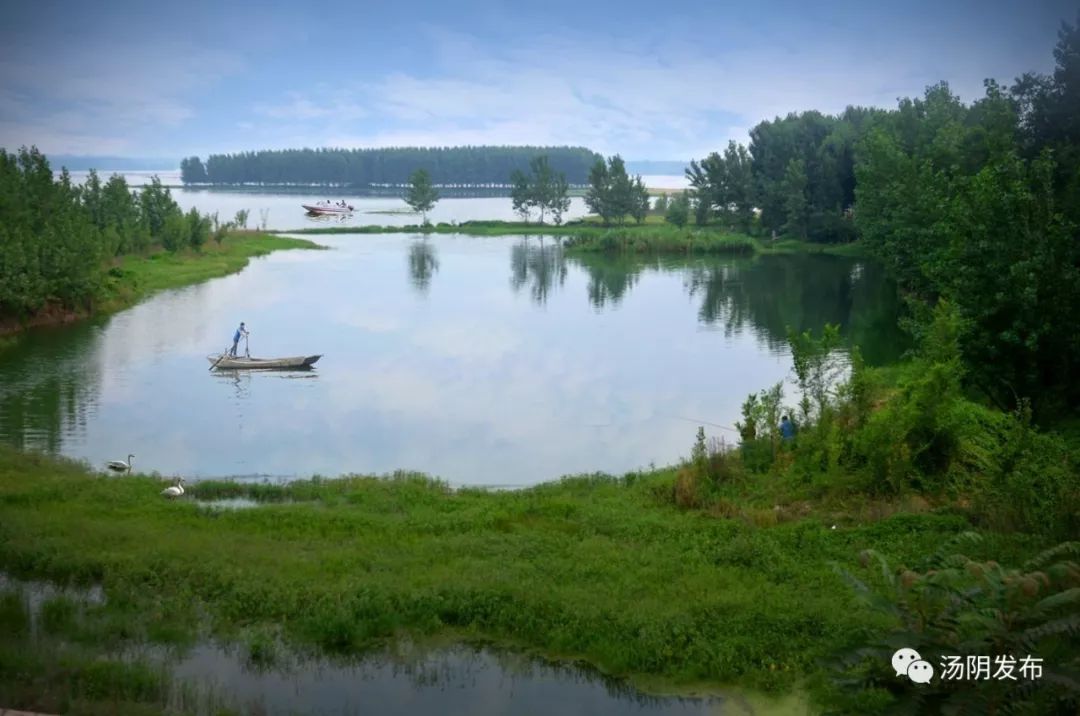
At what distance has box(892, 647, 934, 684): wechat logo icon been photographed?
21.4 ft

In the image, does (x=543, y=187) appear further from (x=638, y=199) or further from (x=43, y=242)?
(x=43, y=242)

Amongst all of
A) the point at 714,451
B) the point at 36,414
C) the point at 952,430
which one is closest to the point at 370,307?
the point at 36,414

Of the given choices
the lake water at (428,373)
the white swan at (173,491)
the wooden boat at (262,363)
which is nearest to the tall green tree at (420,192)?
the lake water at (428,373)

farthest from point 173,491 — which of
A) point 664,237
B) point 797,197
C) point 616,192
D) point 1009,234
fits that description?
point 616,192

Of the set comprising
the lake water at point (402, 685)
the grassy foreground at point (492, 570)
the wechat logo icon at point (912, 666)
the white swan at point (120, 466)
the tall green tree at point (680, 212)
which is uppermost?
the tall green tree at point (680, 212)

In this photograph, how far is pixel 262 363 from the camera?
2805 cm

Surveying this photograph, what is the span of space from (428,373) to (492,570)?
1645 cm

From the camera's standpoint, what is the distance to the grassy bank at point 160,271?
1410 inches

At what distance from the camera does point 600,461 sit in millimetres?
19188

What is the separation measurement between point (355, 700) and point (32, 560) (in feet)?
17.7

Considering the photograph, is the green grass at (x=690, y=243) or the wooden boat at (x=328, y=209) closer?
the green grass at (x=690, y=243)

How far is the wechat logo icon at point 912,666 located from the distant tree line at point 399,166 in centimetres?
16055

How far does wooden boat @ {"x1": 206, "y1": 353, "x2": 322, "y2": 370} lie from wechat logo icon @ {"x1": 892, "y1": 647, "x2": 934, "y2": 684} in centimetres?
2357

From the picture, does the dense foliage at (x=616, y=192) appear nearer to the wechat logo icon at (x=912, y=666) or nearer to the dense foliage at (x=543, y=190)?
the dense foliage at (x=543, y=190)
